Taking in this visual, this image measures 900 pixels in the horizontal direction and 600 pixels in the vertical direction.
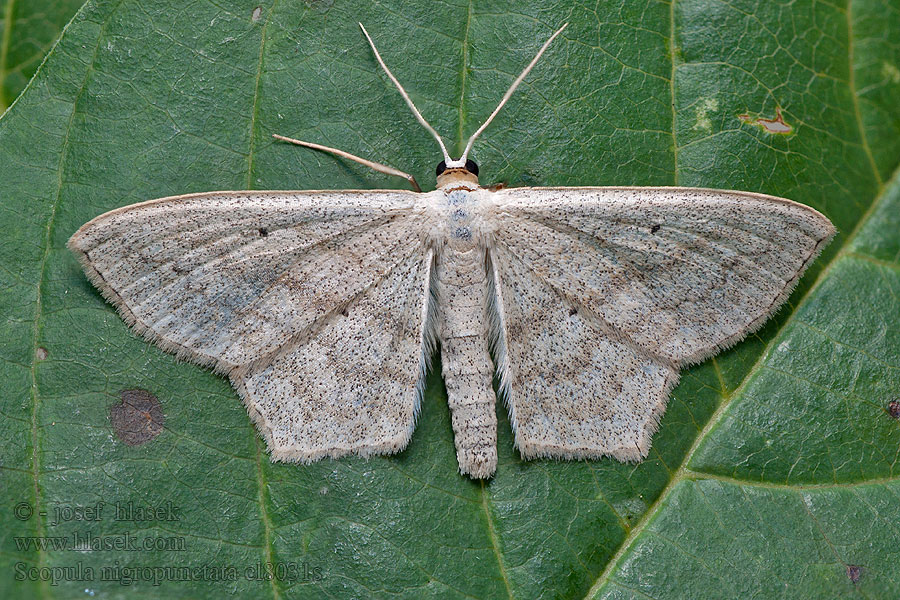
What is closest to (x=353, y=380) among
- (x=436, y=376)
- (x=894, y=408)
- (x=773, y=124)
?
(x=436, y=376)

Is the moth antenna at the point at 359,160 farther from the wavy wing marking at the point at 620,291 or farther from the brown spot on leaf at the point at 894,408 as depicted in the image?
the brown spot on leaf at the point at 894,408

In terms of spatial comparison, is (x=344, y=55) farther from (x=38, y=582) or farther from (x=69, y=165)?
(x=38, y=582)

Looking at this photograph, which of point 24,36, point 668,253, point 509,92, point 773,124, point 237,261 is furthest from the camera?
point 24,36

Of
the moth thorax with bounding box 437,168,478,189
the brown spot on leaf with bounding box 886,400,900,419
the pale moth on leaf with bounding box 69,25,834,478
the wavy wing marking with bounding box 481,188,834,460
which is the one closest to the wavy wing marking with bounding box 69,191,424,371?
the pale moth on leaf with bounding box 69,25,834,478

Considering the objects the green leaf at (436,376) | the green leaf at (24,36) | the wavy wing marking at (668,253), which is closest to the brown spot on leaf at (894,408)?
the green leaf at (436,376)

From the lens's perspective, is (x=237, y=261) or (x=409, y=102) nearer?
(x=237, y=261)

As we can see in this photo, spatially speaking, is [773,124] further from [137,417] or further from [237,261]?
[137,417]
